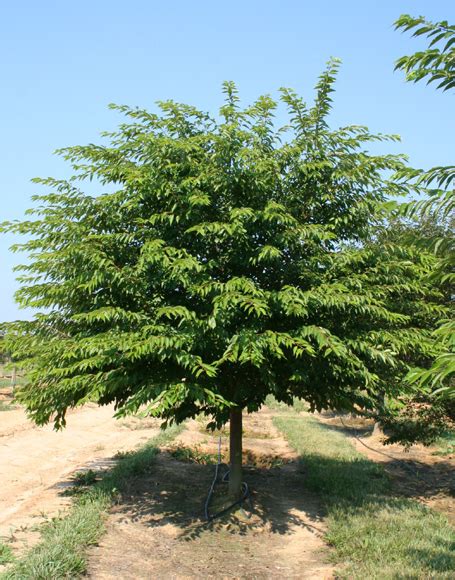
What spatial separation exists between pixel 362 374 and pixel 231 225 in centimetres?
332

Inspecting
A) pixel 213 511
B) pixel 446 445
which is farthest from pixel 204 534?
pixel 446 445

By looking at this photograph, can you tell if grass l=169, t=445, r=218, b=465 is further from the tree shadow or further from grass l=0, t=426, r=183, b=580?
grass l=0, t=426, r=183, b=580

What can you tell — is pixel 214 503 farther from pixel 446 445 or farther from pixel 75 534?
pixel 446 445

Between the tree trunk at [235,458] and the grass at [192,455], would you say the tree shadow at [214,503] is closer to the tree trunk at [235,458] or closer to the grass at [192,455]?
the tree trunk at [235,458]

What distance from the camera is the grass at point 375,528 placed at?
7.83 meters

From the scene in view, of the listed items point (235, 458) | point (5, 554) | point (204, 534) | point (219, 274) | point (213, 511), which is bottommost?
point (204, 534)

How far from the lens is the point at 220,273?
10242 mm

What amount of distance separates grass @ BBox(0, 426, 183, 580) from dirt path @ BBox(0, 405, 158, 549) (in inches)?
22.3

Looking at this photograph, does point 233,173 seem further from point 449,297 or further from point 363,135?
point 449,297

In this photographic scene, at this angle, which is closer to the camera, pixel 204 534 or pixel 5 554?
pixel 5 554

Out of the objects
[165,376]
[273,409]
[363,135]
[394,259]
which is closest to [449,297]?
[394,259]

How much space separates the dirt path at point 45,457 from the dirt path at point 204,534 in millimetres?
1664

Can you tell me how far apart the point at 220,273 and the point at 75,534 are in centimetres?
517

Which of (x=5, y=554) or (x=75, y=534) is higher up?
(x=75, y=534)
